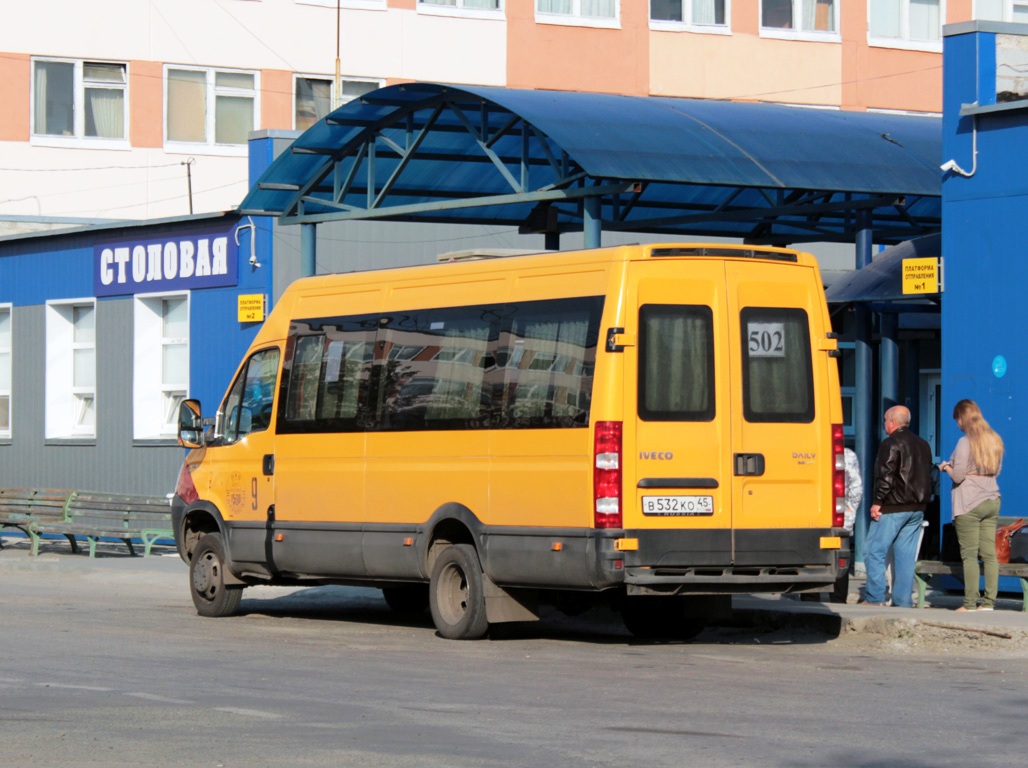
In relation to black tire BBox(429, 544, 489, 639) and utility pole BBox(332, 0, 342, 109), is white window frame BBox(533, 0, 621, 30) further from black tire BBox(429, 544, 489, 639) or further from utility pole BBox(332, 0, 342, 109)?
black tire BBox(429, 544, 489, 639)

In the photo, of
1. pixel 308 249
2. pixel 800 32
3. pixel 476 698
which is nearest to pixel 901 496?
pixel 476 698

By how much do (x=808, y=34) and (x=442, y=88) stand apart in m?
27.2

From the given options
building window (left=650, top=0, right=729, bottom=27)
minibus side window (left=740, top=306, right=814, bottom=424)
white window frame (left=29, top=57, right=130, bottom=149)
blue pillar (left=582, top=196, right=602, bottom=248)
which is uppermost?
building window (left=650, top=0, right=729, bottom=27)

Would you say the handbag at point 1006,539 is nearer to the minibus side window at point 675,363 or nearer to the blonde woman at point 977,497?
the blonde woman at point 977,497

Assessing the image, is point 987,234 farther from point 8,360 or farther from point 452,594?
point 8,360

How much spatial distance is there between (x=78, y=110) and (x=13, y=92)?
1378 mm

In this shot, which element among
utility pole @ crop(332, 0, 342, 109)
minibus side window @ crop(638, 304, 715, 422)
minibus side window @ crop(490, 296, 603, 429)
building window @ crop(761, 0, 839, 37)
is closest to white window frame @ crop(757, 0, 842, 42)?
building window @ crop(761, 0, 839, 37)

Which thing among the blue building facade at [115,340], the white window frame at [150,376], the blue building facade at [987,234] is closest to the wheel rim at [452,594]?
the blue building facade at [987,234]

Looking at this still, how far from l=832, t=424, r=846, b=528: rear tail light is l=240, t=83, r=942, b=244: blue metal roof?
174 inches

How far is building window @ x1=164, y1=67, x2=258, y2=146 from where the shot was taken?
41094 millimetres

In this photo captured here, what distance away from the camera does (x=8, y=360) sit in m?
29.5

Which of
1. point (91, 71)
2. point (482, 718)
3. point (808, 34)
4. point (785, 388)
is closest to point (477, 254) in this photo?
point (785, 388)

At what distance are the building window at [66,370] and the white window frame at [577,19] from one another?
17.0 meters

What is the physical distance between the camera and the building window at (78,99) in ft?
132
